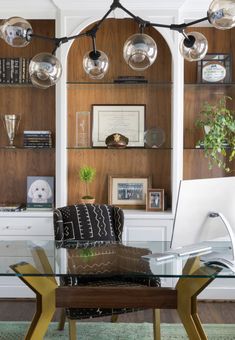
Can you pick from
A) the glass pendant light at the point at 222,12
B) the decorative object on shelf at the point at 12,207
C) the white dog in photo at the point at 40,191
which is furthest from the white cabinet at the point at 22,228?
the glass pendant light at the point at 222,12

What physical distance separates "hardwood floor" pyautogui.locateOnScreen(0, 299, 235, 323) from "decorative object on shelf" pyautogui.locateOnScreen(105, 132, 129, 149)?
4.50 ft

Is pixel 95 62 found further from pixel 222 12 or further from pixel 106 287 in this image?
pixel 106 287

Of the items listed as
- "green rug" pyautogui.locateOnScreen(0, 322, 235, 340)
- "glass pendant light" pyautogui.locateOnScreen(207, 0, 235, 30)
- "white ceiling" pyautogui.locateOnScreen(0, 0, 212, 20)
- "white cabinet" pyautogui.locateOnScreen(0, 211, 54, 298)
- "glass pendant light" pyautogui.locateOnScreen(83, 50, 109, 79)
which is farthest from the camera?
"white cabinet" pyautogui.locateOnScreen(0, 211, 54, 298)

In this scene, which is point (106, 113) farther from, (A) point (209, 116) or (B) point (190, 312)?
(B) point (190, 312)

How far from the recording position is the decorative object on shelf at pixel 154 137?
442 centimetres

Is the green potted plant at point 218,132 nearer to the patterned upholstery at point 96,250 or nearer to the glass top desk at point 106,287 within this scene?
the patterned upholstery at point 96,250

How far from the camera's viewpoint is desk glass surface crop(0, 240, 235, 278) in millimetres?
2391

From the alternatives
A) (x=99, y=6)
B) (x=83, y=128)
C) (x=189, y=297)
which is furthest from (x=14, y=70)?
(x=189, y=297)

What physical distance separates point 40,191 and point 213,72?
183cm

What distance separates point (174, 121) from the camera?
13.8ft

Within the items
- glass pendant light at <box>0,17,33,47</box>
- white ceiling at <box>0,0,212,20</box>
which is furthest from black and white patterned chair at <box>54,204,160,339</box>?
white ceiling at <box>0,0,212,20</box>

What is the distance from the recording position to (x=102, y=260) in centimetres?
272

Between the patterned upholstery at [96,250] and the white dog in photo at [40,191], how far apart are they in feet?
3.01

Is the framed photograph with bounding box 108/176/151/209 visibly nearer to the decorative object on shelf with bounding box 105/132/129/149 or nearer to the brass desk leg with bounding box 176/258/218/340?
the decorative object on shelf with bounding box 105/132/129/149
